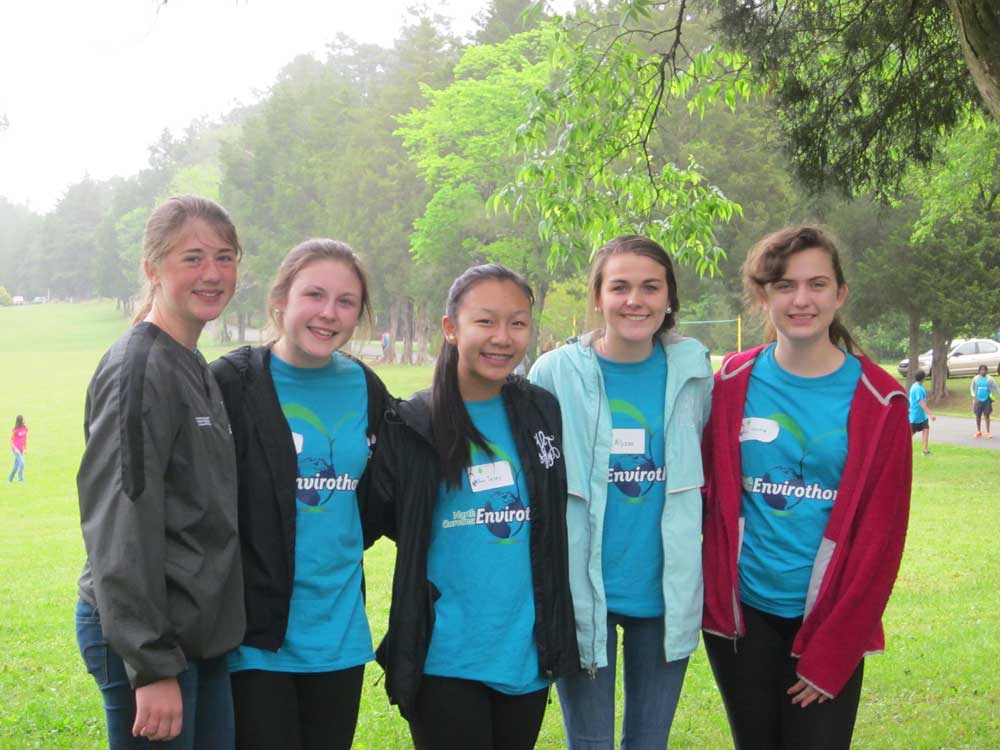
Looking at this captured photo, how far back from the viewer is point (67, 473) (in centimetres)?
2502

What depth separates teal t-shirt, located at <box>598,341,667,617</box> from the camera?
10.4ft

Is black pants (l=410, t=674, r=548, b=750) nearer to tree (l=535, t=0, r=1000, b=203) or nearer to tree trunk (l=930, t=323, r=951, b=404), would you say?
tree (l=535, t=0, r=1000, b=203)

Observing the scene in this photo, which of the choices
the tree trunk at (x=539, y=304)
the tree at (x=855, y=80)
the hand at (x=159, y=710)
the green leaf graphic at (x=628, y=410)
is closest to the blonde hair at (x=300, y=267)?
the green leaf graphic at (x=628, y=410)

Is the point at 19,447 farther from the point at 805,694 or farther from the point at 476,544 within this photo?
the point at 805,694

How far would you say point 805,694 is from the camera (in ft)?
10.0

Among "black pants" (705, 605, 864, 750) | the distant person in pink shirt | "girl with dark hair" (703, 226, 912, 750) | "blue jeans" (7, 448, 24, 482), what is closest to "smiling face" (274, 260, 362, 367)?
"girl with dark hair" (703, 226, 912, 750)

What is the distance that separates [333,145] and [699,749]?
6427cm

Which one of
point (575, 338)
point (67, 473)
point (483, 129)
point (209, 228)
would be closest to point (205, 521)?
point (209, 228)

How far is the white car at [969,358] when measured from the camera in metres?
39.3

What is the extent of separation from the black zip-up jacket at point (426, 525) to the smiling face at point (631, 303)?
0.34 m

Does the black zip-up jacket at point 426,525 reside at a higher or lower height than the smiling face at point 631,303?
lower

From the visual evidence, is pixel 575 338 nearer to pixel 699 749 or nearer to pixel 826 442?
pixel 826 442

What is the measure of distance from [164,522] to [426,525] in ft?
2.52

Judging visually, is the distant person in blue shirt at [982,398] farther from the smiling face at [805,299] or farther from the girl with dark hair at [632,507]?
the girl with dark hair at [632,507]
